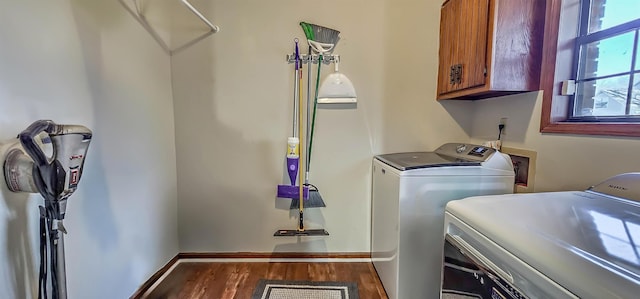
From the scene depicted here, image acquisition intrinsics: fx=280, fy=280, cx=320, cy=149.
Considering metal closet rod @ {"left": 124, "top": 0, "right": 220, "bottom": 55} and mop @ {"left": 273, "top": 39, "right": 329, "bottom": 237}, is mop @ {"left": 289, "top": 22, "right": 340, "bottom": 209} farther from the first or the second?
metal closet rod @ {"left": 124, "top": 0, "right": 220, "bottom": 55}

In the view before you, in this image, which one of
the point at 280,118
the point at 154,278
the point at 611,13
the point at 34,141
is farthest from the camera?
the point at 280,118

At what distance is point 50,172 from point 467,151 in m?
1.95

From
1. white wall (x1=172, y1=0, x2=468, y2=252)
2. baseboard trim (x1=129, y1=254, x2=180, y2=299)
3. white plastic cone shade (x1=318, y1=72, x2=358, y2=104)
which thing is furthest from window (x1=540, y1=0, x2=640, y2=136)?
baseboard trim (x1=129, y1=254, x2=180, y2=299)

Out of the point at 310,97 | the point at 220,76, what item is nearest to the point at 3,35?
the point at 220,76

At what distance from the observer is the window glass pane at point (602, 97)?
116cm

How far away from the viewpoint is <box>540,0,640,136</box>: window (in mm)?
1118

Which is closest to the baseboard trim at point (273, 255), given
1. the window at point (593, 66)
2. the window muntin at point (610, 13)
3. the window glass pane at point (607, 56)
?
the window at point (593, 66)

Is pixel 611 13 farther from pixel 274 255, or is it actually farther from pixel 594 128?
pixel 274 255

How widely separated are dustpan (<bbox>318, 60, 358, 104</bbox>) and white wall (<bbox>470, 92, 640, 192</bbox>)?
931 mm

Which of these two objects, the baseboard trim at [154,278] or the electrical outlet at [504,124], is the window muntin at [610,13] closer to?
the electrical outlet at [504,124]

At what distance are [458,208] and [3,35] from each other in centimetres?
167

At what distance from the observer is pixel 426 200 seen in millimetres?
1492

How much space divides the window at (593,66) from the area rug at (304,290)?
57.0 inches

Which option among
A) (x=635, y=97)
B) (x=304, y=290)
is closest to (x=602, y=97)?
(x=635, y=97)
